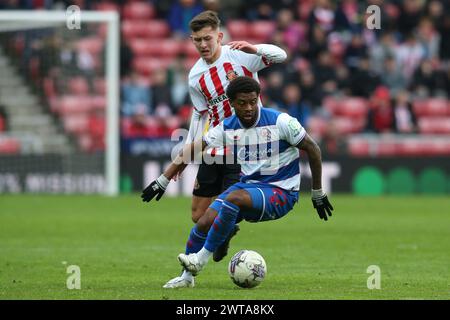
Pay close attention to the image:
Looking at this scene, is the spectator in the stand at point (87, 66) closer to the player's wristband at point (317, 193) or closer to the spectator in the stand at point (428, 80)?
the spectator in the stand at point (428, 80)

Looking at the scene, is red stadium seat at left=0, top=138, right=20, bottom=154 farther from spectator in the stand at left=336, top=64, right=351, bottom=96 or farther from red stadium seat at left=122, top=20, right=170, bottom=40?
spectator in the stand at left=336, top=64, right=351, bottom=96

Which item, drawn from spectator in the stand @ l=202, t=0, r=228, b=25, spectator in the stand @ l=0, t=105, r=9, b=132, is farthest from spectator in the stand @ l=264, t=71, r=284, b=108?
spectator in the stand @ l=0, t=105, r=9, b=132

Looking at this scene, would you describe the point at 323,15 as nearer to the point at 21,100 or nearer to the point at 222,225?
the point at 21,100

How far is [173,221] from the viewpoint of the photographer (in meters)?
16.6

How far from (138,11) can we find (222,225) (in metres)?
18.9

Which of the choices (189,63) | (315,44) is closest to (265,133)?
(189,63)

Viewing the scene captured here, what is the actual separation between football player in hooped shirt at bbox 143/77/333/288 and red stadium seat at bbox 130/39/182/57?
1728cm

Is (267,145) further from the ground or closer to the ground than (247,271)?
further from the ground

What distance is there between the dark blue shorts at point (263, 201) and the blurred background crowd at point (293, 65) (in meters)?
13.3

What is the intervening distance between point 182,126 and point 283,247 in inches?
407

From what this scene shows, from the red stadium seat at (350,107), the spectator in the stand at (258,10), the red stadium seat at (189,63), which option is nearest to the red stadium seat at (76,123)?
the red stadium seat at (189,63)

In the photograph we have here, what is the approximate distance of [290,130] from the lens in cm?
873

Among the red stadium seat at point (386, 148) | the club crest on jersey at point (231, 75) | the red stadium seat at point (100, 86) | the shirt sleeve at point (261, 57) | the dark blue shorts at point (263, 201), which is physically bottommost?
the red stadium seat at point (386, 148)

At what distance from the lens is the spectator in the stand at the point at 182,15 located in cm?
2592
